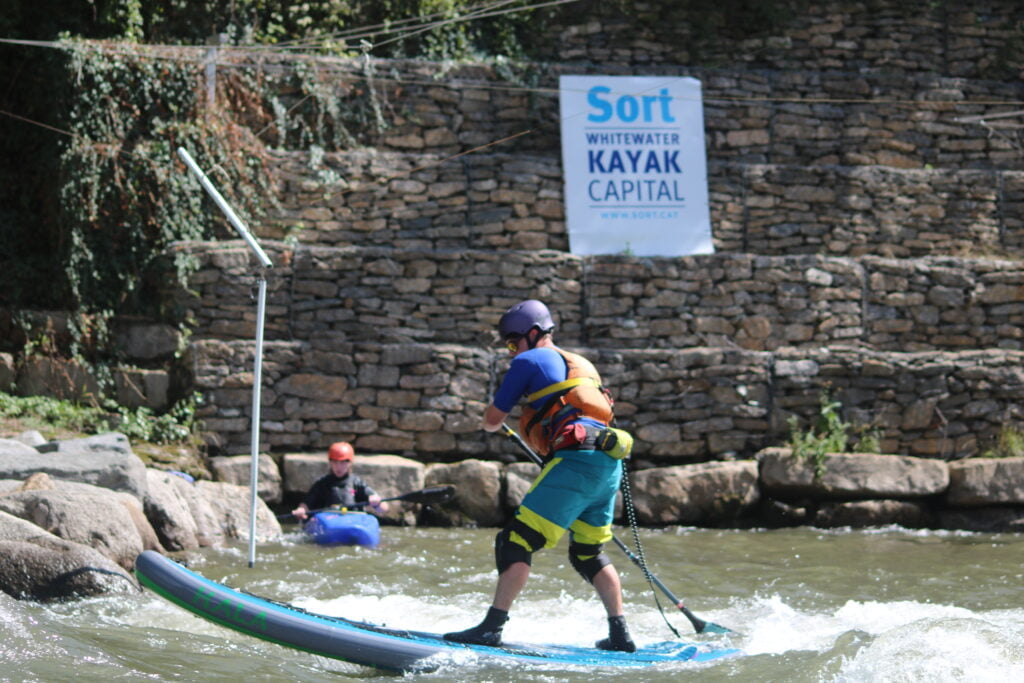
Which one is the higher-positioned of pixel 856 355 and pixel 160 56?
pixel 160 56

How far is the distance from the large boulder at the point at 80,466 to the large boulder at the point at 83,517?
2.10 ft

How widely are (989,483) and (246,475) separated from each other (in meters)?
6.62

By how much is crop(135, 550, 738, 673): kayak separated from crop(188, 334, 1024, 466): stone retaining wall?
5.58 m

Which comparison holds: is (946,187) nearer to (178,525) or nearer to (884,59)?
(884,59)

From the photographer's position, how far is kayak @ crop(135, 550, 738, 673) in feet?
15.1

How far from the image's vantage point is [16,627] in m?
4.74

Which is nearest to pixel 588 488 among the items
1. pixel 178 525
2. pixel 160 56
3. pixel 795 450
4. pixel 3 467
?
pixel 178 525

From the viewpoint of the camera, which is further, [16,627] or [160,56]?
[160,56]

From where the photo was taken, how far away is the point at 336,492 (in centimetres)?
895

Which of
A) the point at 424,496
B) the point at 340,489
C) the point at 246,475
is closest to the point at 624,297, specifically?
the point at 424,496

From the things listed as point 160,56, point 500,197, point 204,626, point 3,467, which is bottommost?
point 204,626

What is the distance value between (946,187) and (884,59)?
7.34ft

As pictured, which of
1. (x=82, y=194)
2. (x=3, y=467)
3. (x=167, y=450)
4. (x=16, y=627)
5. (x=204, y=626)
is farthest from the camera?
(x=82, y=194)

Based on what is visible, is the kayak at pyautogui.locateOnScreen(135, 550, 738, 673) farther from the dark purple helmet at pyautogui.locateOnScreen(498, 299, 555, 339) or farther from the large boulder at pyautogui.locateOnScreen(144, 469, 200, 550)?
the large boulder at pyautogui.locateOnScreen(144, 469, 200, 550)
